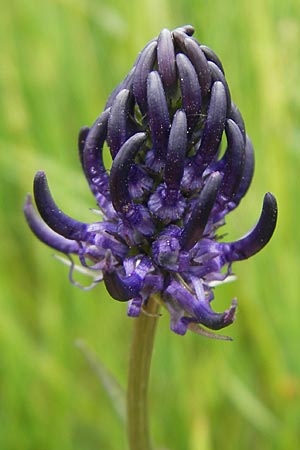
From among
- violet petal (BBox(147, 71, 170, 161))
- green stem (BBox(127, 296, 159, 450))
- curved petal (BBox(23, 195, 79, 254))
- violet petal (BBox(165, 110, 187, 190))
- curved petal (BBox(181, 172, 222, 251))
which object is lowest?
green stem (BBox(127, 296, 159, 450))

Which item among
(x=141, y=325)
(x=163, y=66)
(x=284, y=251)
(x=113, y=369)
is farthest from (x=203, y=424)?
(x=163, y=66)

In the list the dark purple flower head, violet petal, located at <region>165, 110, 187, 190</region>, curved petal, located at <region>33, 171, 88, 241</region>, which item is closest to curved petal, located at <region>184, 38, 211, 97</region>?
the dark purple flower head

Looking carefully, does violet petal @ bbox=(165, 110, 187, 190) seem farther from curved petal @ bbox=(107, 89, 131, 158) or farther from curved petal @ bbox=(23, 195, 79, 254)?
curved petal @ bbox=(23, 195, 79, 254)

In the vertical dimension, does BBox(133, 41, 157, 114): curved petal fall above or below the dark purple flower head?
above

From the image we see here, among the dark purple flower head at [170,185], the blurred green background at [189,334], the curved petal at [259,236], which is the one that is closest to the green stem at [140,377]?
the dark purple flower head at [170,185]

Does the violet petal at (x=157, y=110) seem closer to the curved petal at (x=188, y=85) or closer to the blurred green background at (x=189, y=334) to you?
the curved petal at (x=188, y=85)

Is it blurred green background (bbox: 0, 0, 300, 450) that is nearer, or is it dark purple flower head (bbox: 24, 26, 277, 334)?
dark purple flower head (bbox: 24, 26, 277, 334)

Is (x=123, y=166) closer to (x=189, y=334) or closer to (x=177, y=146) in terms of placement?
(x=177, y=146)
